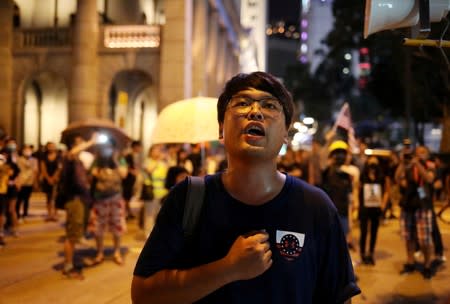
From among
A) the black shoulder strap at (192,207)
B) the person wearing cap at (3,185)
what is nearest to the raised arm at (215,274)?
the black shoulder strap at (192,207)

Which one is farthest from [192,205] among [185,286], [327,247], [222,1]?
[222,1]

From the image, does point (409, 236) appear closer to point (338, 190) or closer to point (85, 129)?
point (338, 190)

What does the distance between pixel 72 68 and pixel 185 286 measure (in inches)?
802

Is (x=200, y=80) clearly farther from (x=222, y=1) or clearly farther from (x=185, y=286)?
(x=185, y=286)

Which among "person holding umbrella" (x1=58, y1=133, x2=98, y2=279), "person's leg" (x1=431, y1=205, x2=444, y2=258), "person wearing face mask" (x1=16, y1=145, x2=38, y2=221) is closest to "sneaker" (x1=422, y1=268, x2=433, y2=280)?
"person's leg" (x1=431, y1=205, x2=444, y2=258)

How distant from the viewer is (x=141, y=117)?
27938 mm

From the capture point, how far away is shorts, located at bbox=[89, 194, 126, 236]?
8.40m

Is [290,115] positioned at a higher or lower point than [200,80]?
lower

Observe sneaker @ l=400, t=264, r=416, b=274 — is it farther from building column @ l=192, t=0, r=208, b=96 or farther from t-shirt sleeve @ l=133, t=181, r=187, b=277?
building column @ l=192, t=0, r=208, b=96

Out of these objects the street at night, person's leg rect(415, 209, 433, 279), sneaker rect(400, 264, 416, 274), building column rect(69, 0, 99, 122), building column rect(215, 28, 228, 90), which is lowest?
the street at night

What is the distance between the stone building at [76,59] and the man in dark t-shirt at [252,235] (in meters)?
16.7

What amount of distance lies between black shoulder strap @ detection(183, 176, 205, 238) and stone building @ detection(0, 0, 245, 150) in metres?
16.7

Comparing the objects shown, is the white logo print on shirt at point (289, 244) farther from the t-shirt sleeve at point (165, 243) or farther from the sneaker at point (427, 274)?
the sneaker at point (427, 274)

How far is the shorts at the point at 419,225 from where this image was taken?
793 centimetres
